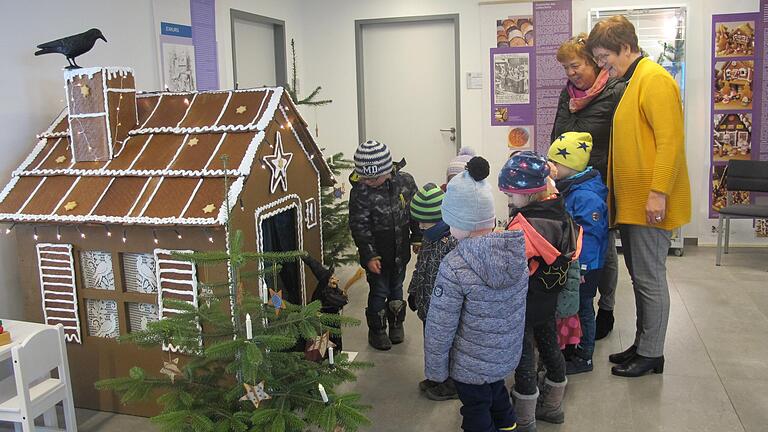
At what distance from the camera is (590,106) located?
11.0 ft

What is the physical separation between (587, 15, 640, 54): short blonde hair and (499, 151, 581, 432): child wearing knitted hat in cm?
87

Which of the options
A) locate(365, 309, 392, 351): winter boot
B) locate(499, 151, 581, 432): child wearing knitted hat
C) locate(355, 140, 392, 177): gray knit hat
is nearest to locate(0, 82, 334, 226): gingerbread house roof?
locate(355, 140, 392, 177): gray knit hat

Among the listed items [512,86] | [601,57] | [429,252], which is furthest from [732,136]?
[429,252]

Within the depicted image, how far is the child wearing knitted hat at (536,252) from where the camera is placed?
2420mm

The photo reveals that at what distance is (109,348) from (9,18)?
1.55m

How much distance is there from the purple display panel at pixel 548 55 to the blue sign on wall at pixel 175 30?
294 cm

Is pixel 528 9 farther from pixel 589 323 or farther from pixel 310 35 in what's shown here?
pixel 589 323

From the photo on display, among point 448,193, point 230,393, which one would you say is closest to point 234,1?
point 448,193

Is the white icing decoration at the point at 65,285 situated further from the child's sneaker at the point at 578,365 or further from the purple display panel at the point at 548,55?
the purple display panel at the point at 548,55

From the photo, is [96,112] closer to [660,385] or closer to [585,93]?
[585,93]

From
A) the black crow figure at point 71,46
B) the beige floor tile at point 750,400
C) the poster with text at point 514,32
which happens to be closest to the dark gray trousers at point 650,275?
the beige floor tile at point 750,400

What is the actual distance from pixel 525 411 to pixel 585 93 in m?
1.68

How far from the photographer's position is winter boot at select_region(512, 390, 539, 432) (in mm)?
2561

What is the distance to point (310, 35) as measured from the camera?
6.30 meters
